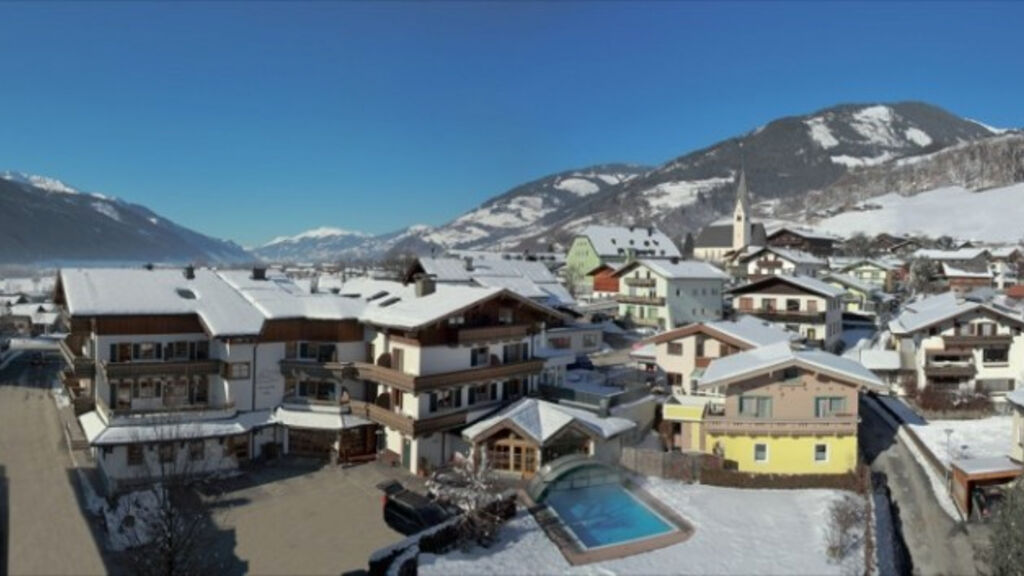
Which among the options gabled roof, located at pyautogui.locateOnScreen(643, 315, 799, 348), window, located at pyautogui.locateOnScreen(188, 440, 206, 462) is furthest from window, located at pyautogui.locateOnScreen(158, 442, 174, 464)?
gabled roof, located at pyautogui.locateOnScreen(643, 315, 799, 348)

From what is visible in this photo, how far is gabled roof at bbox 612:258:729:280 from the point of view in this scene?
6756cm

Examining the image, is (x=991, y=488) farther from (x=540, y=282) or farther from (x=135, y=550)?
(x=540, y=282)

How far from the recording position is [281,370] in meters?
34.7

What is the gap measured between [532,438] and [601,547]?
698 cm

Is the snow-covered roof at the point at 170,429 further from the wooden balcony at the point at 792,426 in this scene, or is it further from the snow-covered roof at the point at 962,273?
the snow-covered roof at the point at 962,273

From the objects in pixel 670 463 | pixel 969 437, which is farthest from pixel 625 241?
pixel 670 463

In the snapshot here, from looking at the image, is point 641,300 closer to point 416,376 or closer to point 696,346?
point 696,346

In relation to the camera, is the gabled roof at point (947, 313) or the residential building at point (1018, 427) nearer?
the residential building at point (1018, 427)

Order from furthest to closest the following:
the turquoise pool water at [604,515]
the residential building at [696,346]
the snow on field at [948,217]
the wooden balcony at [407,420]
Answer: the snow on field at [948,217] < the residential building at [696,346] < the wooden balcony at [407,420] < the turquoise pool water at [604,515]

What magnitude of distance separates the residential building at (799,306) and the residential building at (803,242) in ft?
223

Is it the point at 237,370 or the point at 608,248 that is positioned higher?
the point at 608,248

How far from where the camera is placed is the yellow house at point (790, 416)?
103 ft

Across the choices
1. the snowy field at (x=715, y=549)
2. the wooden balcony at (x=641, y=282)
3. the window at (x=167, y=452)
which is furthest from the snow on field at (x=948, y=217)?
the window at (x=167, y=452)

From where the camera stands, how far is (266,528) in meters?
25.5
